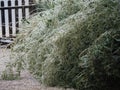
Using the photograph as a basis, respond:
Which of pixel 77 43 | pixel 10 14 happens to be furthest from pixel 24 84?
pixel 10 14

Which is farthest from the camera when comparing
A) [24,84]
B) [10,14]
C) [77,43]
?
[10,14]

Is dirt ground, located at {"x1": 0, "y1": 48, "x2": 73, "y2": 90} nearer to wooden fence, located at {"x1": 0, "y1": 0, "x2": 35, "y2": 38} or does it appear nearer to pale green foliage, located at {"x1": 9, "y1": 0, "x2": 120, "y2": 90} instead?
pale green foliage, located at {"x1": 9, "y1": 0, "x2": 120, "y2": 90}

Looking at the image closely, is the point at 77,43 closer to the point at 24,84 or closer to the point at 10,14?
the point at 24,84

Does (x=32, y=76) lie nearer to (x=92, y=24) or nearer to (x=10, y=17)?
(x=92, y=24)

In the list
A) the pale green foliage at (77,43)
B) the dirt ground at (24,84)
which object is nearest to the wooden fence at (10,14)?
the dirt ground at (24,84)

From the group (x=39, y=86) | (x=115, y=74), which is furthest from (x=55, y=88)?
(x=115, y=74)

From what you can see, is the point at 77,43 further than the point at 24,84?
No

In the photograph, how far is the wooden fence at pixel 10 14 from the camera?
8.97 meters

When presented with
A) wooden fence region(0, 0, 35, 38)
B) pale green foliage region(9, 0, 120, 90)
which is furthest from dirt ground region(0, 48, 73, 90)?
wooden fence region(0, 0, 35, 38)

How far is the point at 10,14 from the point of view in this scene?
9.12m

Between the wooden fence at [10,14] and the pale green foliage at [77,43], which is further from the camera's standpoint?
the wooden fence at [10,14]

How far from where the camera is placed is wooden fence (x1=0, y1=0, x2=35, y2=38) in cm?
897

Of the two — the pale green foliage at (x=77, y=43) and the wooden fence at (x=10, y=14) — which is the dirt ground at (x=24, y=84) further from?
the wooden fence at (x=10, y=14)

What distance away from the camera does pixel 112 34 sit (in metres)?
4.33
